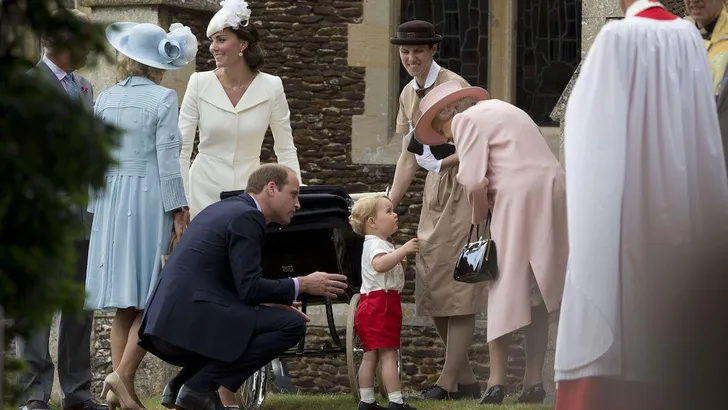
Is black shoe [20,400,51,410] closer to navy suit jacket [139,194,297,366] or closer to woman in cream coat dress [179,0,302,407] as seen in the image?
navy suit jacket [139,194,297,366]

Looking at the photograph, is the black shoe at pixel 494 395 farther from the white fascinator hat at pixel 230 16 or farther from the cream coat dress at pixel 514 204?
the white fascinator hat at pixel 230 16

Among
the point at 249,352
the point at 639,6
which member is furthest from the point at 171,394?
the point at 639,6

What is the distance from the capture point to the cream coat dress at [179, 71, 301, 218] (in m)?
8.20

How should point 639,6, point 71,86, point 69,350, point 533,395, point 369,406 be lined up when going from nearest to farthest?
point 639,6 → point 71,86 → point 69,350 → point 369,406 → point 533,395

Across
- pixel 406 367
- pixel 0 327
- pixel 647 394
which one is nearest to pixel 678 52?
pixel 647 394

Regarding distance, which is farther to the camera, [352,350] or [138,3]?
[138,3]

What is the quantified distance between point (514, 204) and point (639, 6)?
65.9 inches

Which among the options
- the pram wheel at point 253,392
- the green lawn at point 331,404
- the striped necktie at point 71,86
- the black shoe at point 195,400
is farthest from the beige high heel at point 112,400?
the striped necktie at point 71,86

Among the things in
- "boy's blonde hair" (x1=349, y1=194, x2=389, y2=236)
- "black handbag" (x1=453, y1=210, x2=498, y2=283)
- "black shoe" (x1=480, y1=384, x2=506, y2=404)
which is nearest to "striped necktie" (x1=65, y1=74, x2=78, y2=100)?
"boy's blonde hair" (x1=349, y1=194, x2=389, y2=236)

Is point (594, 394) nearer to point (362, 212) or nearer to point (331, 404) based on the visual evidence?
point (362, 212)

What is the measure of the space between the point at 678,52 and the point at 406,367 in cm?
816

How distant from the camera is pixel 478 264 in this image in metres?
7.20

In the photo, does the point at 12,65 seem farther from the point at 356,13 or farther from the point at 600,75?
the point at 356,13

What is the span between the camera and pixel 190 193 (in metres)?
8.27
